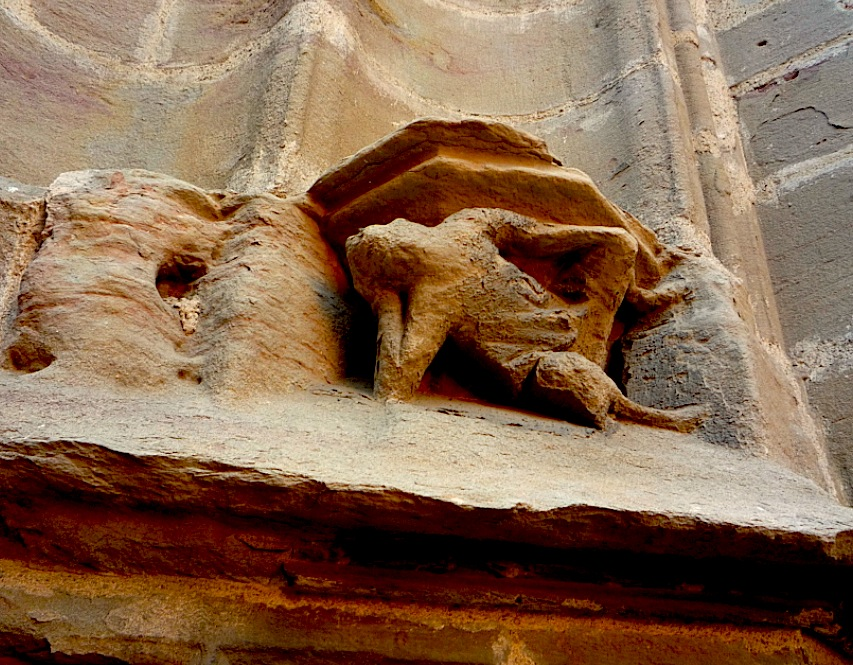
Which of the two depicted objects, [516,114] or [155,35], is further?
[516,114]

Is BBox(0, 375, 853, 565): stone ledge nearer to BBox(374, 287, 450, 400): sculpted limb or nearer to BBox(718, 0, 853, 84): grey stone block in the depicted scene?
BBox(374, 287, 450, 400): sculpted limb

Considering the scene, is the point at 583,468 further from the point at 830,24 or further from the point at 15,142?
the point at 830,24

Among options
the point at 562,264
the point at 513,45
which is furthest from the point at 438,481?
the point at 513,45

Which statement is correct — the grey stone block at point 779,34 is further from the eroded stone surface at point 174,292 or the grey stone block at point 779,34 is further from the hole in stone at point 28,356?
the hole in stone at point 28,356

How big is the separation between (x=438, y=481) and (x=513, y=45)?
1.73 meters

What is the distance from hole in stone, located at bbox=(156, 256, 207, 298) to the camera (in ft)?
3.75

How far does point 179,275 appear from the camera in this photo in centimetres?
116

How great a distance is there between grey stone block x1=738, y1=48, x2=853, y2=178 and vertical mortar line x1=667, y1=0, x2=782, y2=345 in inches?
2.5

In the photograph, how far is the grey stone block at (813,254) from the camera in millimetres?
1626

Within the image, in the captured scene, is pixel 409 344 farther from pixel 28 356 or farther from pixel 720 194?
pixel 720 194

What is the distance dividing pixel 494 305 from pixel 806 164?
48.1 inches

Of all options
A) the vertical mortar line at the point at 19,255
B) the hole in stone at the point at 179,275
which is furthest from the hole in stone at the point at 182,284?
the vertical mortar line at the point at 19,255

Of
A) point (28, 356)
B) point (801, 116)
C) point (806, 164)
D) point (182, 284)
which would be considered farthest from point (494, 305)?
point (801, 116)

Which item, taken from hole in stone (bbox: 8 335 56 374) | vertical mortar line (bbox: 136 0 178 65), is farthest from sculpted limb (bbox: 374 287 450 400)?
vertical mortar line (bbox: 136 0 178 65)
